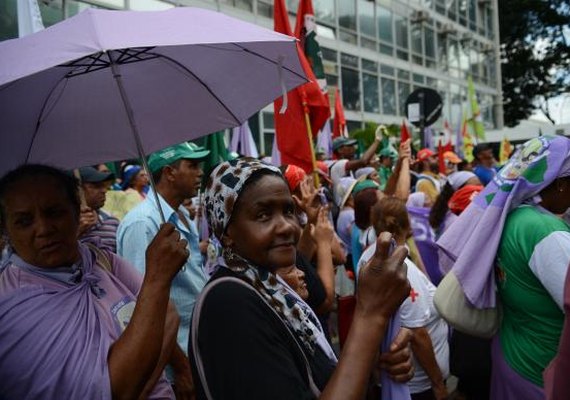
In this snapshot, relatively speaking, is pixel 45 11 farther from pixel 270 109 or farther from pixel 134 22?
pixel 134 22

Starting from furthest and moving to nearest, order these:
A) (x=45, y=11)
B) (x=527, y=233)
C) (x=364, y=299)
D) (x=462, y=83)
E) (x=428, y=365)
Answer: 1. (x=462, y=83)
2. (x=45, y=11)
3. (x=428, y=365)
4. (x=527, y=233)
5. (x=364, y=299)

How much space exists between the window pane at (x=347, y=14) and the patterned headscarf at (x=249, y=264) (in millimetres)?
20590

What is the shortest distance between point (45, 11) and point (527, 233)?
34.6ft

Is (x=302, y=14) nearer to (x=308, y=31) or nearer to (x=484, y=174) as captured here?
(x=308, y=31)

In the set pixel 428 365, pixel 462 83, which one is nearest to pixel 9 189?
pixel 428 365

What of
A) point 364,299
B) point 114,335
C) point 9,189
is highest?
point 9,189

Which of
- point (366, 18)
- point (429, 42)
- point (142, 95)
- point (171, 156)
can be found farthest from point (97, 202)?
point (429, 42)

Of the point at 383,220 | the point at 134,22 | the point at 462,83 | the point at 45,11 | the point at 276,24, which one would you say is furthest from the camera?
the point at 462,83

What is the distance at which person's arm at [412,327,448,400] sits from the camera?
113 inches

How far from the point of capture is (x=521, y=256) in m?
2.36

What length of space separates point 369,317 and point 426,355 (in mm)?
1635

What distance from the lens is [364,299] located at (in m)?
1.45

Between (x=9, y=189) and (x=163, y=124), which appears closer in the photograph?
(x=9, y=189)

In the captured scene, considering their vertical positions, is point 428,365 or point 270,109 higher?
point 270,109
